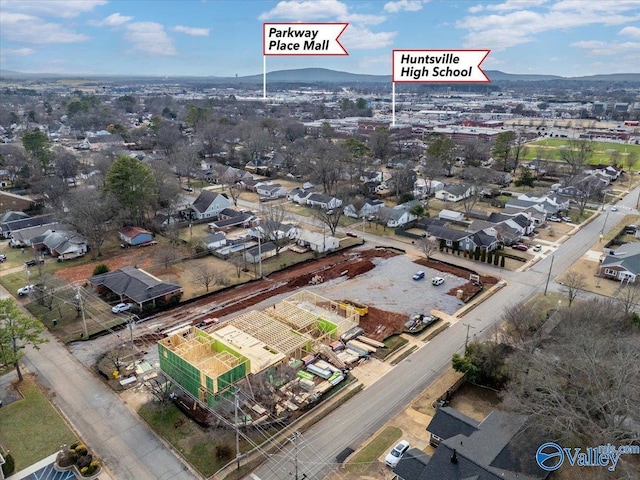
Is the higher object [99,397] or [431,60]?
[431,60]

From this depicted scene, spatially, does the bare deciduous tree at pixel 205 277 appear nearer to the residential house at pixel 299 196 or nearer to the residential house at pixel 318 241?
the residential house at pixel 318 241

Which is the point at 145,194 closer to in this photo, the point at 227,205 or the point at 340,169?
→ the point at 227,205

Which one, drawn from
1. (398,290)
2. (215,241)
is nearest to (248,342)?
(398,290)

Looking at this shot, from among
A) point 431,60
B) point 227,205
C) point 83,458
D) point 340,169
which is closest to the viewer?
point 83,458

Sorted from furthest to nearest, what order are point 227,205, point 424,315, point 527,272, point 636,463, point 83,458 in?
point 227,205
point 527,272
point 424,315
point 83,458
point 636,463

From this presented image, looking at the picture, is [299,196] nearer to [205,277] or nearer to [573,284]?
[205,277]

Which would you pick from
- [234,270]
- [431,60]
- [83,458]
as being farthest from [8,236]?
[431,60]
